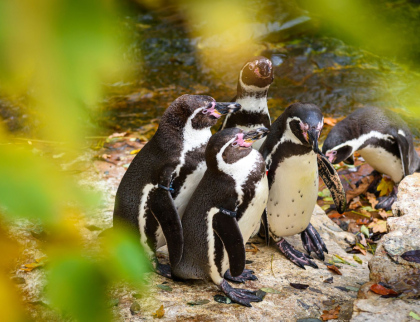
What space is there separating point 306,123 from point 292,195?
0.60m

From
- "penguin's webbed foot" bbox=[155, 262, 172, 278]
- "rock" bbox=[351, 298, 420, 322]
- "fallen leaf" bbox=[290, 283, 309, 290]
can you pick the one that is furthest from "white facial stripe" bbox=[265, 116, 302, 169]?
"rock" bbox=[351, 298, 420, 322]

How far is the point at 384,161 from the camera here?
5.14m

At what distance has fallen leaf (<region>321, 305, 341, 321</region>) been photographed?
2.74 metres

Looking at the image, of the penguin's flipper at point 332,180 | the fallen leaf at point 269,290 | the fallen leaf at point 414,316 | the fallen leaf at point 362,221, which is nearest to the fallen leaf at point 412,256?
the fallen leaf at point 414,316

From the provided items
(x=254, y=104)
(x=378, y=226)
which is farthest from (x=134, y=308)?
(x=378, y=226)

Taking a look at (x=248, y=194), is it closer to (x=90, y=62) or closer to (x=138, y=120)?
(x=90, y=62)

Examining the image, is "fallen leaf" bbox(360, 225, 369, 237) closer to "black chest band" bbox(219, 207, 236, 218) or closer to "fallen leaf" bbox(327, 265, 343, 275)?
"fallen leaf" bbox(327, 265, 343, 275)

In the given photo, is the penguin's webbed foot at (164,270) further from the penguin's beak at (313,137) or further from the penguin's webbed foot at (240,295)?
the penguin's beak at (313,137)

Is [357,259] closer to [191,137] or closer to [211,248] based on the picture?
[211,248]

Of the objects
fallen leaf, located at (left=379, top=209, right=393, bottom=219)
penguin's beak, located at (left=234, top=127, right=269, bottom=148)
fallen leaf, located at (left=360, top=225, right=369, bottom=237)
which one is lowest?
fallen leaf, located at (left=379, top=209, right=393, bottom=219)

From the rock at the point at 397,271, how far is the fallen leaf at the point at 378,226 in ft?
3.98

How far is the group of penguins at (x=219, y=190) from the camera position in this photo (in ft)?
9.55

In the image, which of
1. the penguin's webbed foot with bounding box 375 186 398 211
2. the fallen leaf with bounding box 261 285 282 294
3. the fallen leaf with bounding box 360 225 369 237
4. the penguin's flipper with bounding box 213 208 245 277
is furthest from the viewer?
the penguin's webbed foot with bounding box 375 186 398 211

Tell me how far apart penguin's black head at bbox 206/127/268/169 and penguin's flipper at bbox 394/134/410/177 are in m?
2.51
